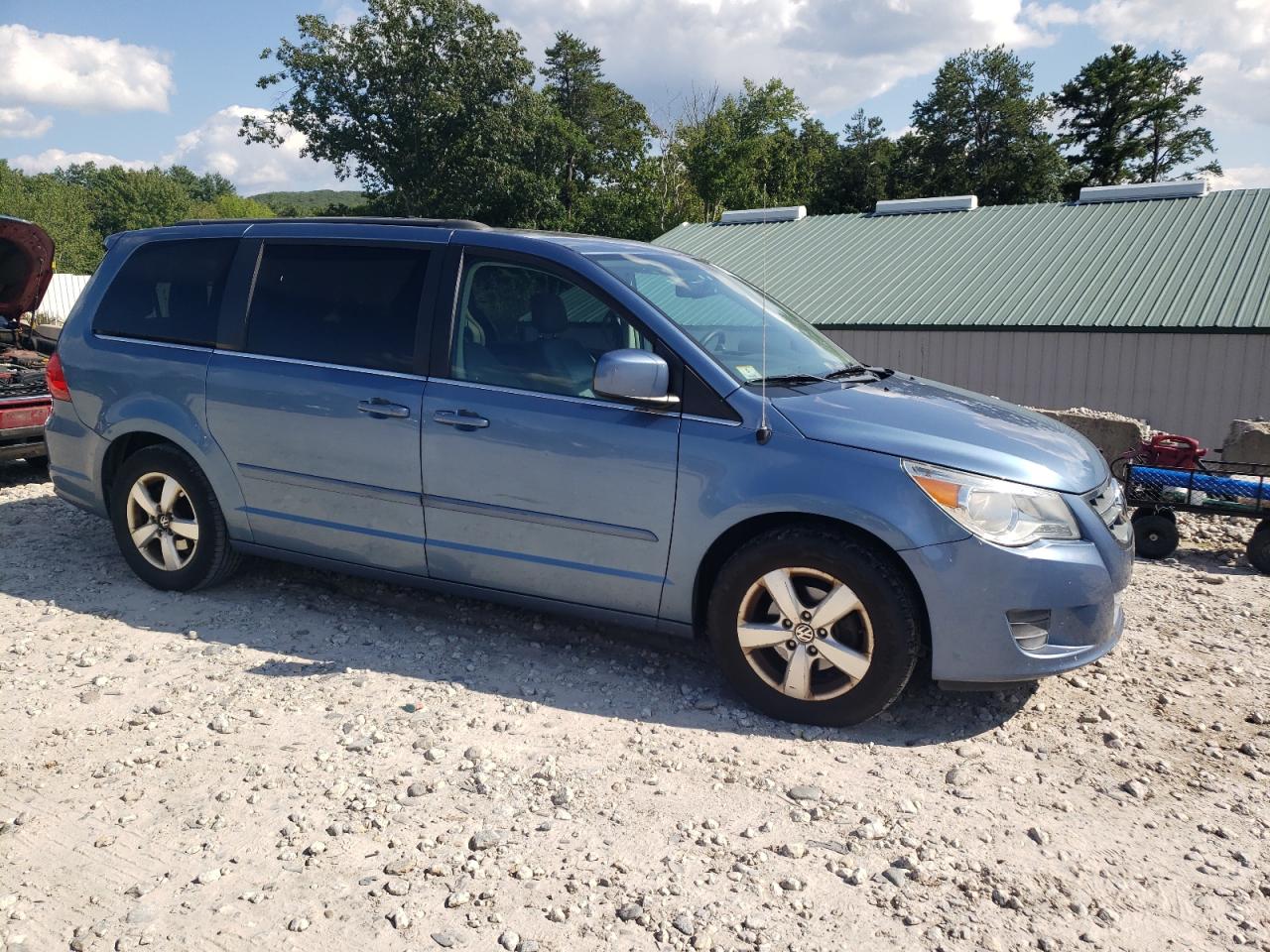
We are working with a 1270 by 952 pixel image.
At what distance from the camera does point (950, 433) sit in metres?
3.76

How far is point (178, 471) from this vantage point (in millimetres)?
5023

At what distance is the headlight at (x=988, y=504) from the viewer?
11.6 ft

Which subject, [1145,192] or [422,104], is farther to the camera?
[422,104]

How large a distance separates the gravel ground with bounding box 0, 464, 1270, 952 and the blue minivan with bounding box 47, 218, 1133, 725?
36cm

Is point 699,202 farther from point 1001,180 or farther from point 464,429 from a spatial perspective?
point 464,429

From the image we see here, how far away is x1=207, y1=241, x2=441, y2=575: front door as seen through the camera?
4445 mm

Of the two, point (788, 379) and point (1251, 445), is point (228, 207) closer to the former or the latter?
point (1251, 445)

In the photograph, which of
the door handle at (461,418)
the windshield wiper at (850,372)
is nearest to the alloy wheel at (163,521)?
the door handle at (461,418)

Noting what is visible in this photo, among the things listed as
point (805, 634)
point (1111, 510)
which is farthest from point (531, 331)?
point (1111, 510)

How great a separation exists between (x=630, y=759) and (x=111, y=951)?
1699 mm

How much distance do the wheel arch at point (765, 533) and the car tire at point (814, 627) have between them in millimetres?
23

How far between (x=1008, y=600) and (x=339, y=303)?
3.25m

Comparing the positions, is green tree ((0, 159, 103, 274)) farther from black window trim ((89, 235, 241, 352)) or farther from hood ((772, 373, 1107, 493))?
hood ((772, 373, 1107, 493))

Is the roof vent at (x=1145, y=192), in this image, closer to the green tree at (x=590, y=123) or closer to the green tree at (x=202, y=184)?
the green tree at (x=590, y=123)
